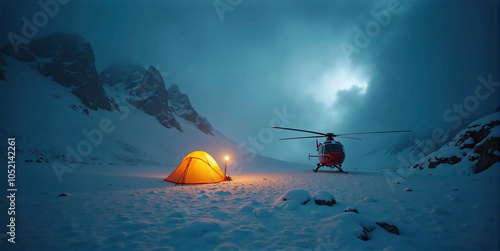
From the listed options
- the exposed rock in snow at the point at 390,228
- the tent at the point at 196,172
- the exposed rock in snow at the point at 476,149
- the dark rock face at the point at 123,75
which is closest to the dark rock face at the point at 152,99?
the dark rock face at the point at 123,75

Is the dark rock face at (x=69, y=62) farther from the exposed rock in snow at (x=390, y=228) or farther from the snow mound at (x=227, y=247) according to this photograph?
the exposed rock in snow at (x=390, y=228)

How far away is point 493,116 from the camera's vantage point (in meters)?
14.3

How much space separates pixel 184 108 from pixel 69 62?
140ft

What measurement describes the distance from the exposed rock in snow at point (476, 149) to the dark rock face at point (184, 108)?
243 ft

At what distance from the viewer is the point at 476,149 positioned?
13391 mm

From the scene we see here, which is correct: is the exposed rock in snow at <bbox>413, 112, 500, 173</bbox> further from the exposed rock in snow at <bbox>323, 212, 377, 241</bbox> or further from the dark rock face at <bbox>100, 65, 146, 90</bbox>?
the dark rock face at <bbox>100, 65, 146, 90</bbox>

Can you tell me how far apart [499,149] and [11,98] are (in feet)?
182

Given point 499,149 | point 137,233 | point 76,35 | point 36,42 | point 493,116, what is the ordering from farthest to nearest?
point 76,35
point 36,42
point 493,116
point 499,149
point 137,233

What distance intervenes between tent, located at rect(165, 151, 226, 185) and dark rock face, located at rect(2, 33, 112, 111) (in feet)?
147

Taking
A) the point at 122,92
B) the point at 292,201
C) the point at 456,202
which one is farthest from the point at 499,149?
the point at 122,92

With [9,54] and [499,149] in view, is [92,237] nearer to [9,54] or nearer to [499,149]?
[499,149]

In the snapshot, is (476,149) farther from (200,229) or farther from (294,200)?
(200,229)

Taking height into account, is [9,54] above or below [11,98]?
above

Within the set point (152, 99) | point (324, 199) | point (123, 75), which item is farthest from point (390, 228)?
point (123, 75)
